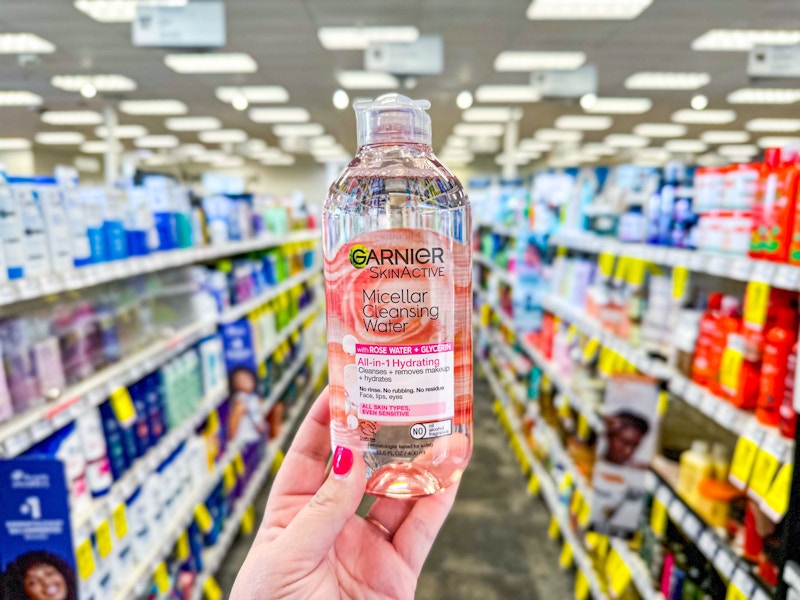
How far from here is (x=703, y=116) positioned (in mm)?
10664

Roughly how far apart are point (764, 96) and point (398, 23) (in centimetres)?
630

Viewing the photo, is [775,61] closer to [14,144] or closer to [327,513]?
[327,513]

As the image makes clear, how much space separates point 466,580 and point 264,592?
8.08ft

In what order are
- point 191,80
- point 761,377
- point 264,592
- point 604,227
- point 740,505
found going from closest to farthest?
point 264,592 < point 761,377 < point 740,505 < point 604,227 < point 191,80

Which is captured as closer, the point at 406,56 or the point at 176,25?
the point at 176,25

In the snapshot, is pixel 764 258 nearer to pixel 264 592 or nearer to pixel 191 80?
pixel 264 592

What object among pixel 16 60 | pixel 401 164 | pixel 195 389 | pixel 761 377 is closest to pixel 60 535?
pixel 401 164

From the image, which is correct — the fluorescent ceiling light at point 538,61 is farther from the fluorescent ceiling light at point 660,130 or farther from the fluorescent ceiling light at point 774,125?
the fluorescent ceiling light at point 774,125

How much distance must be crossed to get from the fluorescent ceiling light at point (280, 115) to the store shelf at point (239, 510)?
673cm

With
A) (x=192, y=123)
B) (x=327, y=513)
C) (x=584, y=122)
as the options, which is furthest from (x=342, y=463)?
(x=584, y=122)

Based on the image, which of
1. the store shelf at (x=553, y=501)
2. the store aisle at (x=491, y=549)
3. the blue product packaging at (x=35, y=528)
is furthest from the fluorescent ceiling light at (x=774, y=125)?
the blue product packaging at (x=35, y=528)

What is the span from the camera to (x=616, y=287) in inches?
106

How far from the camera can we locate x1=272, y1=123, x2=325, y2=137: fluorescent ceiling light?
12055mm

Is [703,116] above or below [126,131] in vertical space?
below
